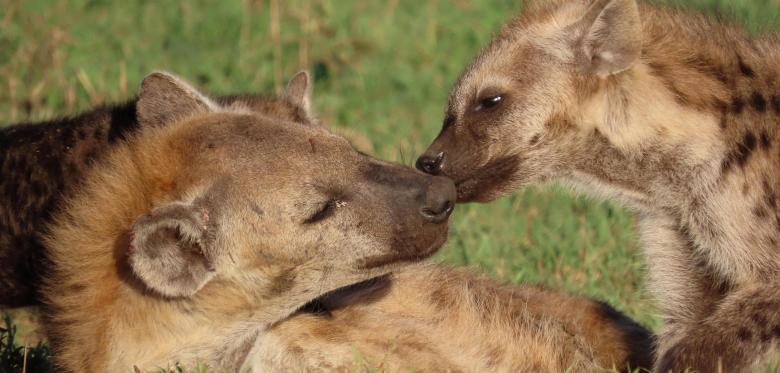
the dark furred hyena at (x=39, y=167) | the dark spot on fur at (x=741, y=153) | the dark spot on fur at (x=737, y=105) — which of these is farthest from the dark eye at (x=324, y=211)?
the dark spot on fur at (x=737, y=105)

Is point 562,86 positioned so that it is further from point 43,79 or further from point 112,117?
point 43,79

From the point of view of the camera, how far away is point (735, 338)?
13.3 feet

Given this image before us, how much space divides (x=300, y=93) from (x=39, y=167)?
40.2 inches

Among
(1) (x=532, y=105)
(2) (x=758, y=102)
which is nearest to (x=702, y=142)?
(2) (x=758, y=102)

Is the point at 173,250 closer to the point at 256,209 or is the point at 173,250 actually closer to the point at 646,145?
the point at 256,209

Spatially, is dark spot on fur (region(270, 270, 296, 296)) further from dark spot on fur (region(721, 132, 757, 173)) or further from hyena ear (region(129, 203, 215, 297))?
dark spot on fur (region(721, 132, 757, 173))

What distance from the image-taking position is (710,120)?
4.47m

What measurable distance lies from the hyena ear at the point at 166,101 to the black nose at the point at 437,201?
2.82ft

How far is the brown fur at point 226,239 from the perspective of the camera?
145 inches

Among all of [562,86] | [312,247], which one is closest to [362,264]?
[312,247]

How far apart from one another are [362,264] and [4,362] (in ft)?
4.74

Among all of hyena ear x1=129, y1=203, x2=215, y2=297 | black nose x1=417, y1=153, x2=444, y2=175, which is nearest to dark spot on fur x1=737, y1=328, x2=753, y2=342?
black nose x1=417, y1=153, x2=444, y2=175

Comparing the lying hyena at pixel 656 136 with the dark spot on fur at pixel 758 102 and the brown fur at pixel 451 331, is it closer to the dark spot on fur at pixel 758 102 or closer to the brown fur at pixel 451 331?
the dark spot on fur at pixel 758 102

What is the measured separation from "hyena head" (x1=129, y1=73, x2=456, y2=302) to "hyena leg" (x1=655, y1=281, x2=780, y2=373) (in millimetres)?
967
